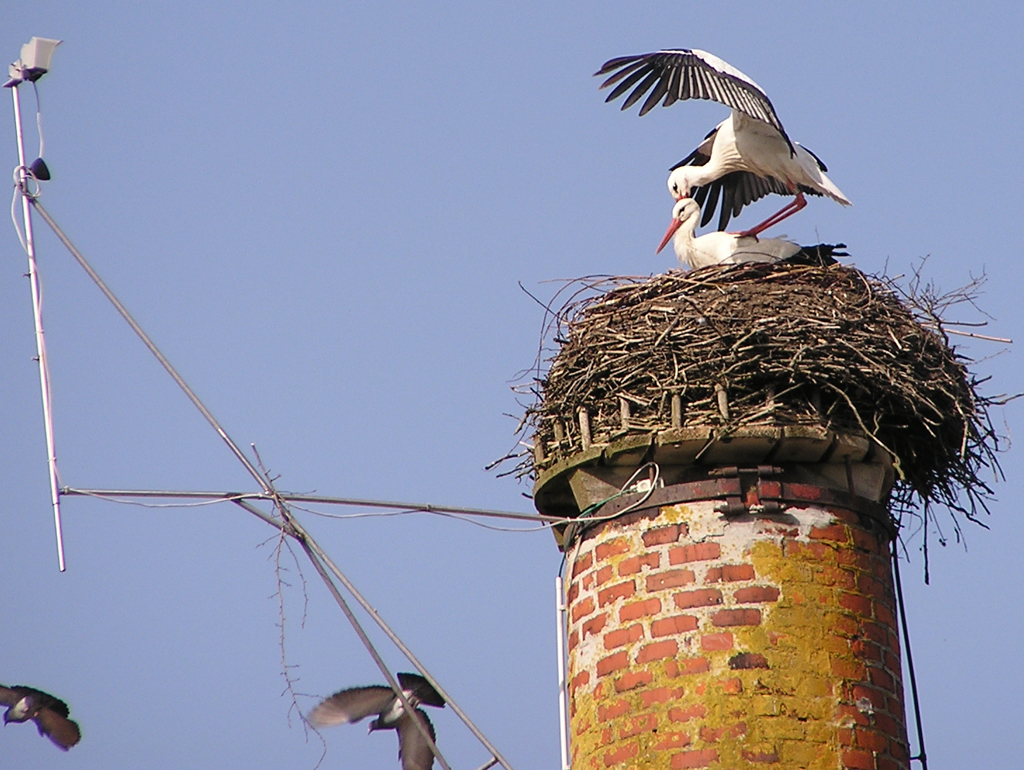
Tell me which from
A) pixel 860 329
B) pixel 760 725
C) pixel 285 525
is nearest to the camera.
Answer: pixel 760 725

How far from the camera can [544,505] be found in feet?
22.5

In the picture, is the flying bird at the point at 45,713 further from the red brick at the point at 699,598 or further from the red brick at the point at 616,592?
the red brick at the point at 699,598

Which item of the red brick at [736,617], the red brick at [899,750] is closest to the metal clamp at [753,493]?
the red brick at [736,617]

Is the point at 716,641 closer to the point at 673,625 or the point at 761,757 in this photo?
the point at 673,625

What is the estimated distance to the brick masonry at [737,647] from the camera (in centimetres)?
582

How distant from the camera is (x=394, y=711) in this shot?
6.76 meters

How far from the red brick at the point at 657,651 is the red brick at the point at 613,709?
0.17m

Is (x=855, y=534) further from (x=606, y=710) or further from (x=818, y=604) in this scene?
(x=606, y=710)

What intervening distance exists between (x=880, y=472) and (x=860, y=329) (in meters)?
0.69

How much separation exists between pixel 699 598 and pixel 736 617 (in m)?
0.16

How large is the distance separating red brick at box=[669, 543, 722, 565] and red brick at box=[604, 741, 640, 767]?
0.71 meters

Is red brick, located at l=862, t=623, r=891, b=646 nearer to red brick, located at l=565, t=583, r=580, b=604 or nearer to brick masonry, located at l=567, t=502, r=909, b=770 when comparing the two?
brick masonry, located at l=567, t=502, r=909, b=770

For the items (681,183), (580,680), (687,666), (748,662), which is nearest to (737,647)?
(748,662)

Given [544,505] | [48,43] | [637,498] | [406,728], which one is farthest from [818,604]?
[48,43]
